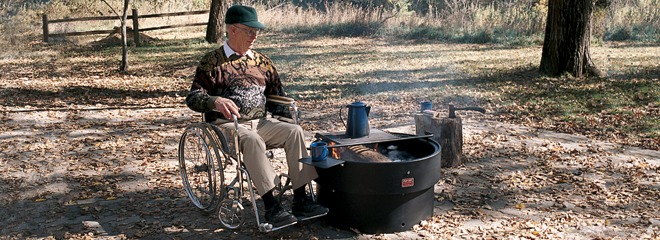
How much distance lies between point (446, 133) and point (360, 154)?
1376 mm

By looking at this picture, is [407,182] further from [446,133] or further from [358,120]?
[446,133]

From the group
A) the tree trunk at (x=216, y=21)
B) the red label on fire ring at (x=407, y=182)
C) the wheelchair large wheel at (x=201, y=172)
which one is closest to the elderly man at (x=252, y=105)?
the wheelchair large wheel at (x=201, y=172)

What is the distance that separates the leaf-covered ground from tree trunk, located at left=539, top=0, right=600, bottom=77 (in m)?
0.32

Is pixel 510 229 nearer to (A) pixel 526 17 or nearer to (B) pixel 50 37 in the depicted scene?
(A) pixel 526 17

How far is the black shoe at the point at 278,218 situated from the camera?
3.57 metres

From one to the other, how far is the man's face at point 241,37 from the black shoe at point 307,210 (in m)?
0.93

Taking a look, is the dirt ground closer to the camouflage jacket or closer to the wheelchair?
the wheelchair

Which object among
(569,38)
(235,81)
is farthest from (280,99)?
(569,38)

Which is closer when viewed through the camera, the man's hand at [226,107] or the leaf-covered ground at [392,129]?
the man's hand at [226,107]

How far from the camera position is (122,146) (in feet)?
20.0

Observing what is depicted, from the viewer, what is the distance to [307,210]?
146 inches

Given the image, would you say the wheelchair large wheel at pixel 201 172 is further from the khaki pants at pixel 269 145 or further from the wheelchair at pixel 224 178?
the khaki pants at pixel 269 145

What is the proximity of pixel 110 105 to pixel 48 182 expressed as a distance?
11.5 ft

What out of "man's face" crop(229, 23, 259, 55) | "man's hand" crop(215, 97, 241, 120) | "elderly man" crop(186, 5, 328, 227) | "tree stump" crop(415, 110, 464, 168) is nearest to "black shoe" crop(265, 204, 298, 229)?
"elderly man" crop(186, 5, 328, 227)
